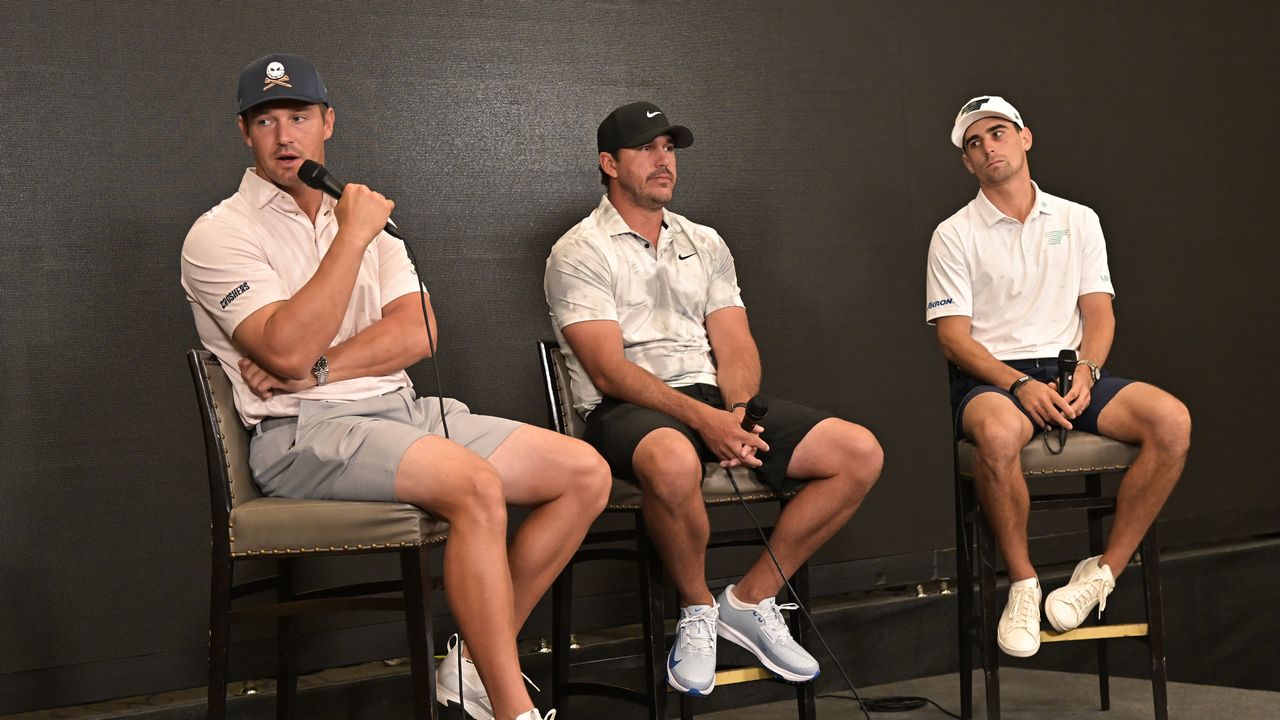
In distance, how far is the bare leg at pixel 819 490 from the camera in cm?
263

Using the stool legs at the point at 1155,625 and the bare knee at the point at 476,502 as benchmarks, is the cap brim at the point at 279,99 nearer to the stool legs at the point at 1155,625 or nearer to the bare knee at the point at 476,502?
the bare knee at the point at 476,502

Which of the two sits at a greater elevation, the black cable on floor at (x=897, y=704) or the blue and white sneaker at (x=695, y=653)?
the blue and white sneaker at (x=695, y=653)

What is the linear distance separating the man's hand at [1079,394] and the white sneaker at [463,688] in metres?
1.53

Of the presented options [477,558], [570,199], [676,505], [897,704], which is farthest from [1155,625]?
[570,199]

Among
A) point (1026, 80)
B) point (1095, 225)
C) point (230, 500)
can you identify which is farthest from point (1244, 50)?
point (230, 500)

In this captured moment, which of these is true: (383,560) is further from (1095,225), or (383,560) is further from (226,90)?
(1095,225)

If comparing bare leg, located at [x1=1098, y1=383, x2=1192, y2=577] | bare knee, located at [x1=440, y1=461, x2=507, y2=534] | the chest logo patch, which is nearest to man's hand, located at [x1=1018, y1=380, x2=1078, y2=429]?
bare leg, located at [x1=1098, y1=383, x2=1192, y2=577]

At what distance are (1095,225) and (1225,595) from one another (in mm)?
1906

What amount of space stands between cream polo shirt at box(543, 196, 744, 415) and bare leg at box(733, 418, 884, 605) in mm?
363

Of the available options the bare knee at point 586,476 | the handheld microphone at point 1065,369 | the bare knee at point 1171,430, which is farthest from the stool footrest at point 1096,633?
the bare knee at point 586,476

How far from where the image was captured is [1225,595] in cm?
426

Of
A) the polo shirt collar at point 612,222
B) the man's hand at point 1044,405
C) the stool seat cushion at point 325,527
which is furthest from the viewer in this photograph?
the polo shirt collar at point 612,222

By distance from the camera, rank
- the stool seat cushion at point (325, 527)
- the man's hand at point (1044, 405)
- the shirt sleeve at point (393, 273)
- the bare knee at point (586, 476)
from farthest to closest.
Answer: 1. the man's hand at point (1044, 405)
2. the shirt sleeve at point (393, 273)
3. the bare knee at point (586, 476)
4. the stool seat cushion at point (325, 527)

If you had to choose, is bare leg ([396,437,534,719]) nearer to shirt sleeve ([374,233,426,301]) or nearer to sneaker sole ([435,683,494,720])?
sneaker sole ([435,683,494,720])
